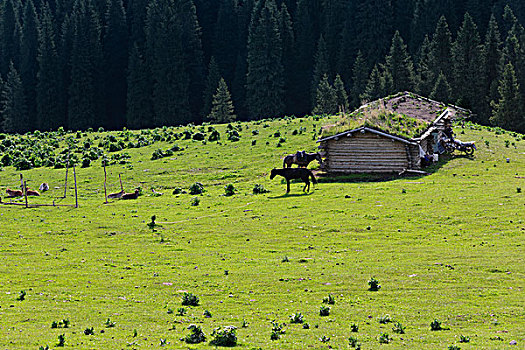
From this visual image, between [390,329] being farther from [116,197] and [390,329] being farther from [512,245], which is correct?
[116,197]

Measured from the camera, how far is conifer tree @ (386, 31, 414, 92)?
114375 mm

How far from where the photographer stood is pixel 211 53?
152 metres

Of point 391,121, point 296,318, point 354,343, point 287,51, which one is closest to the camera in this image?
point 354,343

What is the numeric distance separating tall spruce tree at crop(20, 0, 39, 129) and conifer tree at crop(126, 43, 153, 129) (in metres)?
21.8

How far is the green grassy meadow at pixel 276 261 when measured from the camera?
704 inches

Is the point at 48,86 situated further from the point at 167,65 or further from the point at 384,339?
the point at 384,339

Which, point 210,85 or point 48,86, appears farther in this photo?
point 48,86

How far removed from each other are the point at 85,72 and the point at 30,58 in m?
17.3

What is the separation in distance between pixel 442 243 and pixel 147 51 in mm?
118062

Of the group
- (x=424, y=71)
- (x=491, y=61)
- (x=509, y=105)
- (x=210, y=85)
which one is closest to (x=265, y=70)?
(x=210, y=85)

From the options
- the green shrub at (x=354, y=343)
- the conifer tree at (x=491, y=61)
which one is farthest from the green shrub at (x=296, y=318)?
the conifer tree at (x=491, y=61)

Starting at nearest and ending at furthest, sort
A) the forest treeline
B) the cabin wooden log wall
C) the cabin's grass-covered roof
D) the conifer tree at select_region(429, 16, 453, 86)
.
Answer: the cabin wooden log wall
the cabin's grass-covered roof
the conifer tree at select_region(429, 16, 453, 86)
the forest treeline

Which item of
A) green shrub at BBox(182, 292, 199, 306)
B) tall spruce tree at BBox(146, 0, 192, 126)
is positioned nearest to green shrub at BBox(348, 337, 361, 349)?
green shrub at BBox(182, 292, 199, 306)

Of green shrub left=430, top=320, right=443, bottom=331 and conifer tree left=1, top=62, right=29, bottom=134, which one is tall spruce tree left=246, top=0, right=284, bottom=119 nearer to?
conifer tree left=1, top=62, right=29, bottom=134
